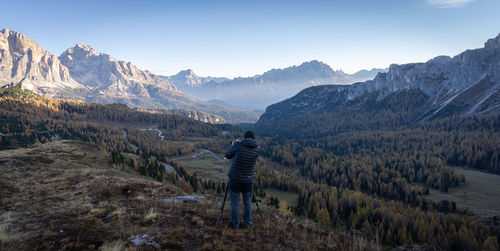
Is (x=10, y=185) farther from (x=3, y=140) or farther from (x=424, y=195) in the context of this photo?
(x=3, y=140)

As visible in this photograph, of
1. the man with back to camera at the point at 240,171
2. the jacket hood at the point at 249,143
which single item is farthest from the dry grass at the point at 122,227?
the jacket hood at the point at 249,143

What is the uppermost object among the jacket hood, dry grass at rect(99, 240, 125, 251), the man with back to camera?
the jacket hood

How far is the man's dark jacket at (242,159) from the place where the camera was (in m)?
12.3

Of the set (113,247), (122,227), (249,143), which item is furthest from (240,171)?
(122,227)

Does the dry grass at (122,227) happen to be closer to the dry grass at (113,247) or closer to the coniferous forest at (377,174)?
the dry grass at (113,247)

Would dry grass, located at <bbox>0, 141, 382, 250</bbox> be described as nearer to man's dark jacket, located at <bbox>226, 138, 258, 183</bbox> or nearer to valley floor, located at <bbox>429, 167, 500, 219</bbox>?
man's dark jacket, located at <bbox>226, 138, 258, 183</bbox>

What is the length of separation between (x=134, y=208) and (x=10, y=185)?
53.8ft

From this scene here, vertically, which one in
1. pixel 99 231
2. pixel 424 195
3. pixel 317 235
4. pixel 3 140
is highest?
pixel 99 231

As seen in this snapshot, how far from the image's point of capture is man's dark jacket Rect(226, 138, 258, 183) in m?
12.3

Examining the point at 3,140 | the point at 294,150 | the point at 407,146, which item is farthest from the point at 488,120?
the point at 3,140

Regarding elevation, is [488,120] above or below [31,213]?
below

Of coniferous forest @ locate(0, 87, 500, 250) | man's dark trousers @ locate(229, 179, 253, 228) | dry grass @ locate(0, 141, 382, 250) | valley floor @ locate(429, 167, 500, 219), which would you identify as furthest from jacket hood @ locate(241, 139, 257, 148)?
valley floor @ locate(429, 167, 500, 219)

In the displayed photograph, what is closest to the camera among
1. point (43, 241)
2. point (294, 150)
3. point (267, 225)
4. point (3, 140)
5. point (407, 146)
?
point (43, 241)

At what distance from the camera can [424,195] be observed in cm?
10400
